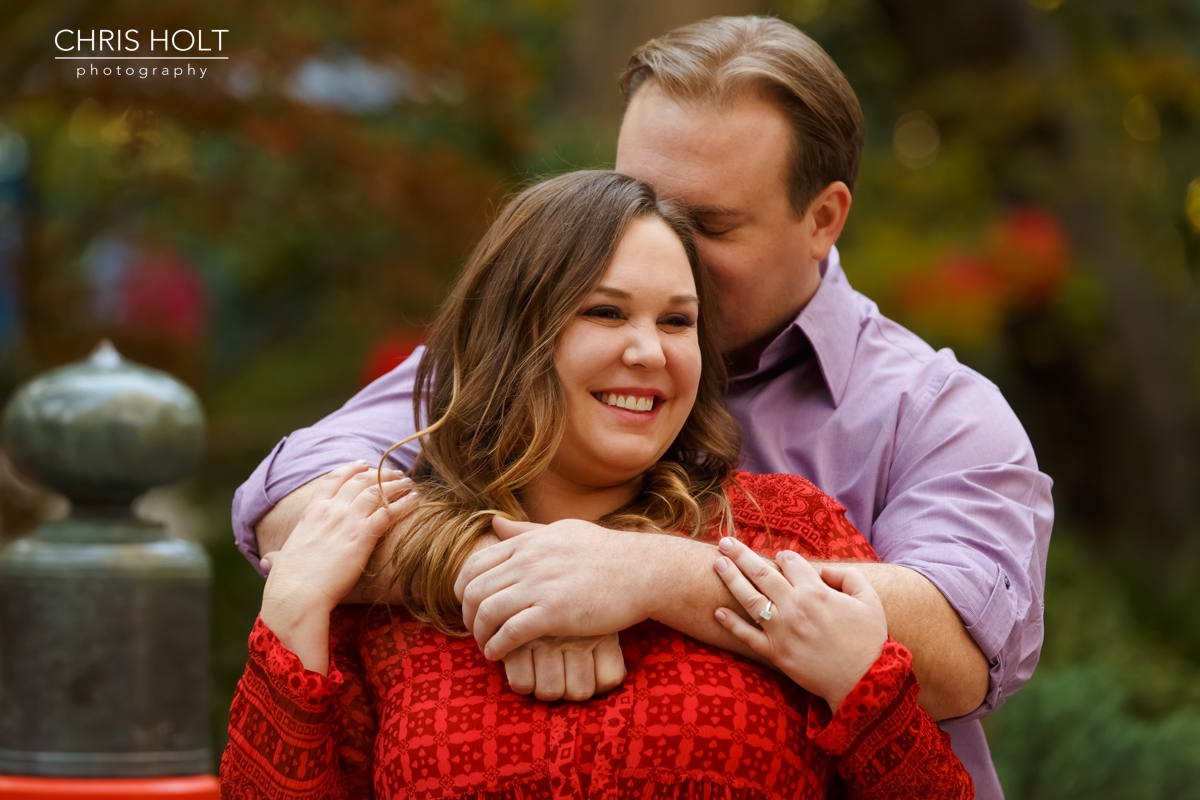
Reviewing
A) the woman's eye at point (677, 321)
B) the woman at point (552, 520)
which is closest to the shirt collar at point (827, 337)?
the woman at point (552, 520)

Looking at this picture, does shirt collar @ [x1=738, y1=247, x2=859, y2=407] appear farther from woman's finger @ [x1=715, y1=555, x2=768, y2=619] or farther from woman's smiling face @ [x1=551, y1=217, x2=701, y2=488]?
woman's finger @ [x1=715, y1=555, x2=768, y2=619]

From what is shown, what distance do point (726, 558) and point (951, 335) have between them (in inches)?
235

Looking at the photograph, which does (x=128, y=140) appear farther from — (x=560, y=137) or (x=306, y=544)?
(x=306, y=544)

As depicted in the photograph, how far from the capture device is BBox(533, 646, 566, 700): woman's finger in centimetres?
225

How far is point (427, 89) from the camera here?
749 centimetres

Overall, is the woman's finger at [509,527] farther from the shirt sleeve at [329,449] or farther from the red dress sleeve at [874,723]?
the shirt sleeve at [329,449]

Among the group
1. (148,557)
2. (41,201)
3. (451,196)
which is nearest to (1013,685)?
(148,557)

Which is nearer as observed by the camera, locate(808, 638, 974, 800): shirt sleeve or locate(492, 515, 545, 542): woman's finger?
locate(808, 638, 974, 800): shirt sleeve

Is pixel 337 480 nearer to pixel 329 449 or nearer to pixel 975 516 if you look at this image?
pixel 329 449

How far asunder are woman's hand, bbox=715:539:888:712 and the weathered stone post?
250 cm

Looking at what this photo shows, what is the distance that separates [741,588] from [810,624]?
116mm

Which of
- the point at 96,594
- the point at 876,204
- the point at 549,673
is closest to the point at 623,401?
the point at 549,673

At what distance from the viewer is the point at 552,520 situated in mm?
2580

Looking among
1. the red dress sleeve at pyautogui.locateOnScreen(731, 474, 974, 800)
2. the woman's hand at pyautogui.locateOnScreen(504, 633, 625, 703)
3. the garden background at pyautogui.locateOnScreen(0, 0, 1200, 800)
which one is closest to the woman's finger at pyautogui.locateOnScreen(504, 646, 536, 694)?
the woman's hand at pyautogui.locateOnScreen(504, 633, 625, 703)
